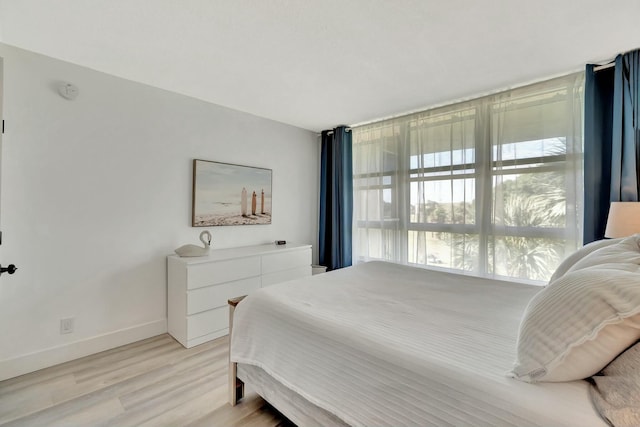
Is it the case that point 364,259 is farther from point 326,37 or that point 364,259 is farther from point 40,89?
point 40,89

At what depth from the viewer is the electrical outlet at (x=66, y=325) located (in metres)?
2.19

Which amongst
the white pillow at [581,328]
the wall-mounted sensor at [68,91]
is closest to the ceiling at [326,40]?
the wall-mounted sensor at [68,91]

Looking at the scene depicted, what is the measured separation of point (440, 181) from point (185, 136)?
111 inches

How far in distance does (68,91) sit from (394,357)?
2949 mm

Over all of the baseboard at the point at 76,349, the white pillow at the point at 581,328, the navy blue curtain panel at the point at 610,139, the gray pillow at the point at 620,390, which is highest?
the navy blue curtain panel at the point at 610,139

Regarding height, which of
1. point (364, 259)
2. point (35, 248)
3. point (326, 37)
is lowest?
point (364, 259)

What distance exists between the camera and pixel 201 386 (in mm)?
1883

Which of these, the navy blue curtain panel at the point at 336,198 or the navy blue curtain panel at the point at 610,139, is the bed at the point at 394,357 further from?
the navy blue curtain panel at the point at 336,198

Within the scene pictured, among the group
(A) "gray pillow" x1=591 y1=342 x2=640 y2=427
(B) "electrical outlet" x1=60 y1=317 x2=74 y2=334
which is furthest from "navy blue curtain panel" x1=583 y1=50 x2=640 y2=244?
(B) "electrical outlet" x1=60 y1=317 x2=74 y2=334

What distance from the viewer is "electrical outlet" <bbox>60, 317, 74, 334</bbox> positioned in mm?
2189

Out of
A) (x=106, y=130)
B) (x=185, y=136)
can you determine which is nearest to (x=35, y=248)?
(x=106, y=130)

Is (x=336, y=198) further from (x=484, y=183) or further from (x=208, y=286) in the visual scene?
(x=208, y=286)

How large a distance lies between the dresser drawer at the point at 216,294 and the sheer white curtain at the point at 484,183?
5.77ft

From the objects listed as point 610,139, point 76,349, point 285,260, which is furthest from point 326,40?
point 76,349
